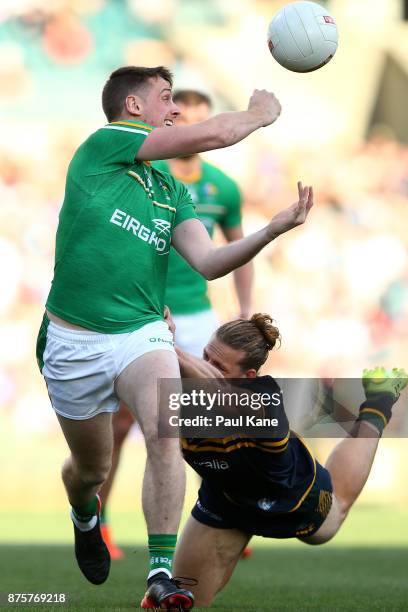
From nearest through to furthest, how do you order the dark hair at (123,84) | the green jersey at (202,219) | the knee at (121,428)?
the dark hair at (123,84)
the knee at (121,428)
the green jersey at (202,219)

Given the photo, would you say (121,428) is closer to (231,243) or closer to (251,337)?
(251,337)

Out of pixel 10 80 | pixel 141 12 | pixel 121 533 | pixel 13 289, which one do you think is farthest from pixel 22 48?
pixel 121 533

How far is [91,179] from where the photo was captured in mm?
4961

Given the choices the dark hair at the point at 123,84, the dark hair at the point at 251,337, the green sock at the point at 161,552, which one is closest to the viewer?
the green sock at the point at 161,552

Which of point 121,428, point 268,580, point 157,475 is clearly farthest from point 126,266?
point 121,428

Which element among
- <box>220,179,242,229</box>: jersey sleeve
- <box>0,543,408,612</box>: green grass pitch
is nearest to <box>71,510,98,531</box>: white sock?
<box>0,543,408,612</box>: green grass pitch

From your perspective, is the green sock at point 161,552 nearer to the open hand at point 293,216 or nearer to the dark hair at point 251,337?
the dark hair at point 251,337

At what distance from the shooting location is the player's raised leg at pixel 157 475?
14.8 ft

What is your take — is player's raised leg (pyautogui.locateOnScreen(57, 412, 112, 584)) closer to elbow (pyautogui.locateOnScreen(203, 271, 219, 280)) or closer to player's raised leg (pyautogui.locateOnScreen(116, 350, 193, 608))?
player's raised leg (pyautogui.locateOnScreen(116, 350, 193, 608))

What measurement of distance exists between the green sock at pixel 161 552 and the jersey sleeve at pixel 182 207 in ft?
4.60

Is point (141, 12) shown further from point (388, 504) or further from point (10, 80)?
point (388, 504)

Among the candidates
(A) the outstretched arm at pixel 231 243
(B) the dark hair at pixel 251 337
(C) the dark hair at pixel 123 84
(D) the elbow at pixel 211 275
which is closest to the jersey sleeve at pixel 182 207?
(A) the outstretched arm at pixel 231 243

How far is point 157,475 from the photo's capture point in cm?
459

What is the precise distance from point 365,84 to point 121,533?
6.32m
